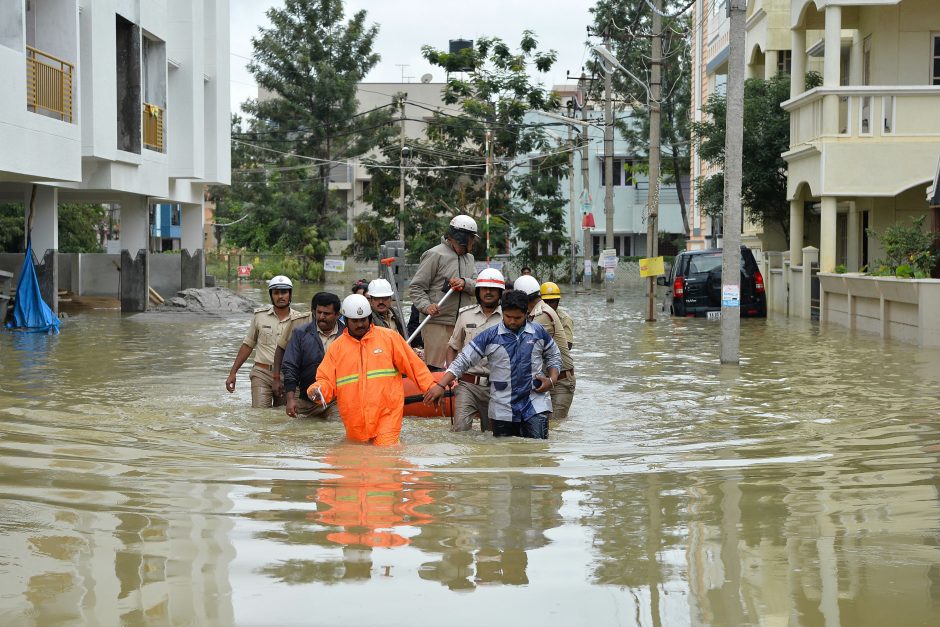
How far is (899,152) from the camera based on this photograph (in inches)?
988

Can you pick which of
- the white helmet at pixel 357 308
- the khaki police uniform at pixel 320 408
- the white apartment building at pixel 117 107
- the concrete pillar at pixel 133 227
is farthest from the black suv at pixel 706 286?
the white helmet at pixel 357 308

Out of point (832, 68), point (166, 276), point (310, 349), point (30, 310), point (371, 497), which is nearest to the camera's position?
point (371, 497)

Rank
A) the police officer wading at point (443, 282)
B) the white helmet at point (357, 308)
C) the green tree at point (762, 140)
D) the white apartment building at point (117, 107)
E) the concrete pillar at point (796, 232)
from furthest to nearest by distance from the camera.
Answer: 1. the green tree at point (762, 140)
2. the concrete pillar at point (796, 232)
3. the white apartment building at point (117, 107)
4. the police officer wading at point (443, 282)
5. the white helmet at point (357, 308)

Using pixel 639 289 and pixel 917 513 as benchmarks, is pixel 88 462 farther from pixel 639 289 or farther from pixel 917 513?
pixel 639 289

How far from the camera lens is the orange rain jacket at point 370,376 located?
9.62 meters

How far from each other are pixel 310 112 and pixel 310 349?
51.5 m

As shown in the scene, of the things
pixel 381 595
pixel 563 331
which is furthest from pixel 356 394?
pixel 381 595

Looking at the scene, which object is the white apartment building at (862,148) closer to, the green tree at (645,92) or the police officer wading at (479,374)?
the police officer wading at (479,374)

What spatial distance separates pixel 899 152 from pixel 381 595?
2194 centimetres

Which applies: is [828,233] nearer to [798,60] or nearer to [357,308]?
[798,60]

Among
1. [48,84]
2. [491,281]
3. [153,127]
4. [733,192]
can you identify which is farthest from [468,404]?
[153,127]

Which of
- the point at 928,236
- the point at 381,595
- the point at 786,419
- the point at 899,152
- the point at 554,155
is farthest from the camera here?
the point at 554,155

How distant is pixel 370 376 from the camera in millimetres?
9602

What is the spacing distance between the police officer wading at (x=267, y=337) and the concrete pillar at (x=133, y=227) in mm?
21150
